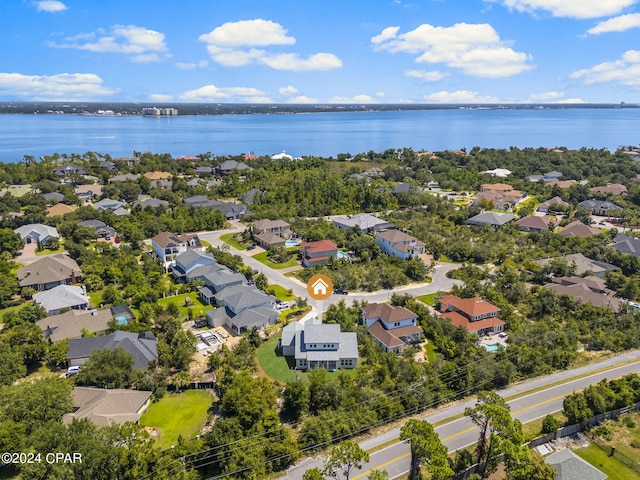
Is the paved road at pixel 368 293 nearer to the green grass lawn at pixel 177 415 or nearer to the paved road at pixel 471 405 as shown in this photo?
the paved road at pixel 471 405

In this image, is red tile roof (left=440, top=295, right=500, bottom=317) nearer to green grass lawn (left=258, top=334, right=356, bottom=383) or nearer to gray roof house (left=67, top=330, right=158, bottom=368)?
green grass lawn (left=258, top=334, right=356, bottom=383)

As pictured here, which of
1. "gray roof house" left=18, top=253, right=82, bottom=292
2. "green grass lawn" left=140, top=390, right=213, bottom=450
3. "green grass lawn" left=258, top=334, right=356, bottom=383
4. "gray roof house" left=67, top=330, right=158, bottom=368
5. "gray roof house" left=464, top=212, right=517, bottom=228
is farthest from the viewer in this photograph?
"gray roof house" left=464, top=212, right=517, bottom=228

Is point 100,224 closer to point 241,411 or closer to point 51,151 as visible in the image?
point 241,411

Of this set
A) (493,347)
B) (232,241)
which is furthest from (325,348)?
(232,241)

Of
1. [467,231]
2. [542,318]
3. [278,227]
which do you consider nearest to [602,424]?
[542,318]

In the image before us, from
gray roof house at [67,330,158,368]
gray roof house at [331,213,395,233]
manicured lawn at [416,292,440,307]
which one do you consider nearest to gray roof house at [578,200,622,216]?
gray roof house at [331,213,395,233]

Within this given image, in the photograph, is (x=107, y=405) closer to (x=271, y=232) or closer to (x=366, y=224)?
(x=271, y=232)
